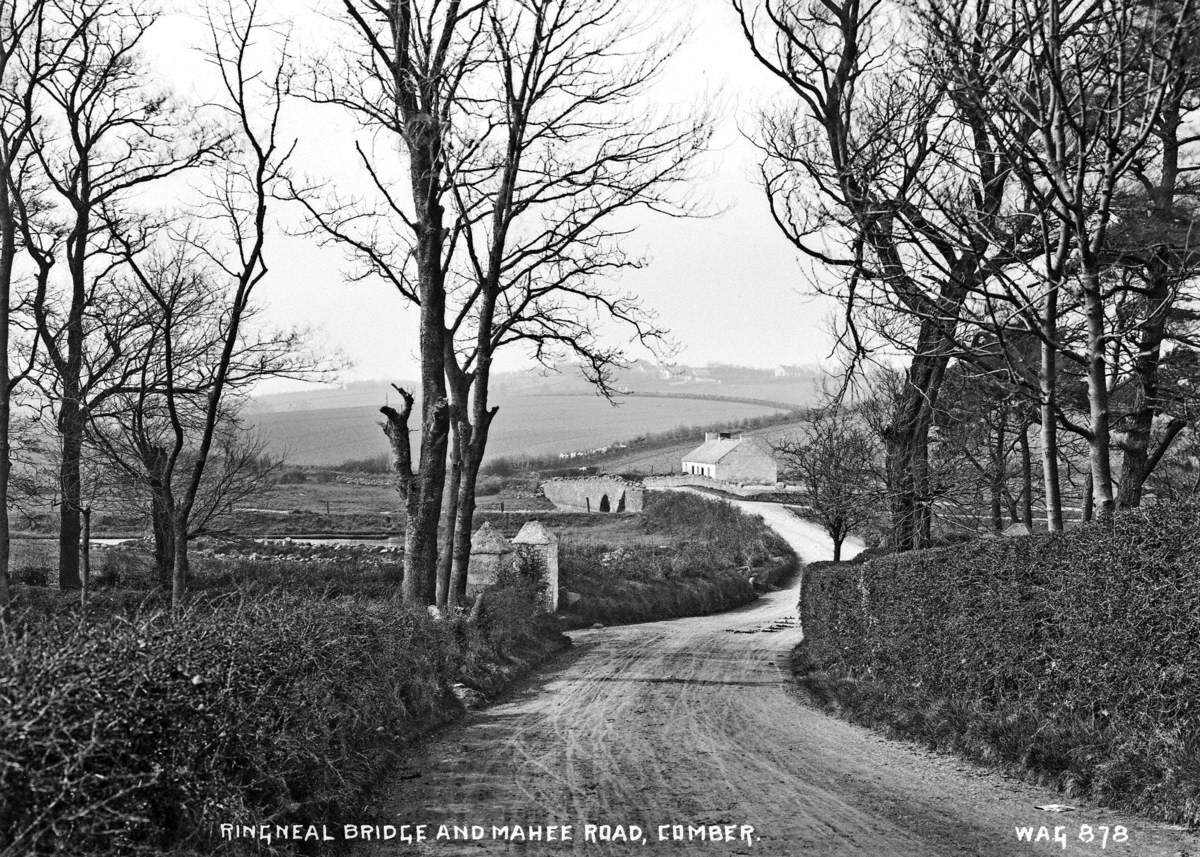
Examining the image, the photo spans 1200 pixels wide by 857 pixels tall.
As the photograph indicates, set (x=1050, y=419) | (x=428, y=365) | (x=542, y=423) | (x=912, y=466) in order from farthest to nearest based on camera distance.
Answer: (x=542, y=423), (x=912, y=466), (x=428, y=365), (x=1050, y=419)

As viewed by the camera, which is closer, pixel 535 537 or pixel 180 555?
pixel 180 555

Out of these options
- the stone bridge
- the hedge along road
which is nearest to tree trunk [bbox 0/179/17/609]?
the hedge along road

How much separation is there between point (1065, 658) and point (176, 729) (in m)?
6.68

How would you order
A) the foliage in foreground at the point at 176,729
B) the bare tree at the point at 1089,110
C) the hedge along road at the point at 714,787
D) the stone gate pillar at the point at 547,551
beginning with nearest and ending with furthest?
the foliage in foreground at the point at 176,729 → the hedge along road at the point at 714,787 → the bare tree at the point at 1089,110 → the stone gate pillar at the point at 547,551

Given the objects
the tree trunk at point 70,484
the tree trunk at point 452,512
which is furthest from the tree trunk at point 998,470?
the tree trunk at point 70,484

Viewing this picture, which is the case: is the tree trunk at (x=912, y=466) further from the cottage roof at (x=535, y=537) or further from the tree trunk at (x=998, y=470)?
the cottage roof at (x=535, y=537)

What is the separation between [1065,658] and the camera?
305 inches

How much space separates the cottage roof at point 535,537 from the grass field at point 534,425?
243 feet

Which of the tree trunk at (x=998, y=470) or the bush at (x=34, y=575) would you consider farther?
the bush at (x=34, y=575)

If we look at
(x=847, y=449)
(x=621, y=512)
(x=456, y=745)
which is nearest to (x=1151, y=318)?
(x=456, y=745)

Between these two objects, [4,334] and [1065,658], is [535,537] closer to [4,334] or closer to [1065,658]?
[4,334]

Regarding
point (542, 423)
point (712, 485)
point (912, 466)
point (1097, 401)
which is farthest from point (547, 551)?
point (542, 423)

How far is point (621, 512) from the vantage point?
5925 centimetres

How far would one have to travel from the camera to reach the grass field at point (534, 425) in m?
113
